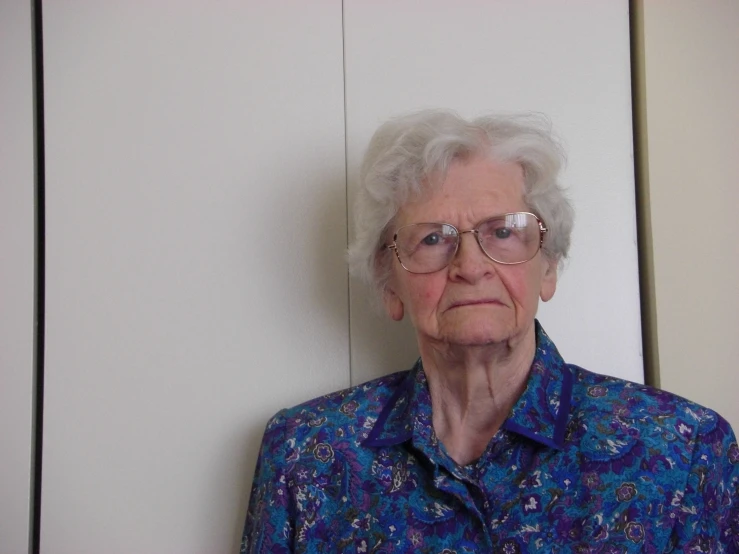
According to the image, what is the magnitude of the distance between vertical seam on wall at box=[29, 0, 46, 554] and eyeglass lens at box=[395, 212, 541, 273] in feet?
2.67

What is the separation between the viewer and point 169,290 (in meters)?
1.35

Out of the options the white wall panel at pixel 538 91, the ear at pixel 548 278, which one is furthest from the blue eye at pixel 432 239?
the white wall panel at pixel 538 91

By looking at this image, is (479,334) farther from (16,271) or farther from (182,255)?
(16,271)

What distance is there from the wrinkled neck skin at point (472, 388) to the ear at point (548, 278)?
0.23 feet

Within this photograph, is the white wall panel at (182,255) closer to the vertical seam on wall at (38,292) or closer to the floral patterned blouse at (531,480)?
the vertical seam on wall at (38,292)

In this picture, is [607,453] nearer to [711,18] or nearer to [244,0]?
[711,18]

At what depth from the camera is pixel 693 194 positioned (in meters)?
1.35

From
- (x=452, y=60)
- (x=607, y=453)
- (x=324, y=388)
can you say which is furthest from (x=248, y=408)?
(x=452, y=60)

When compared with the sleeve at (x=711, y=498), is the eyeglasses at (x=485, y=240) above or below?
above

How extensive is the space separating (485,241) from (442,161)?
160 mm

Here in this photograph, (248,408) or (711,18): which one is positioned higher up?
(711,18)

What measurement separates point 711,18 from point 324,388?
115cm

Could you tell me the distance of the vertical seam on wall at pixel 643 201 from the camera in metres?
1.35

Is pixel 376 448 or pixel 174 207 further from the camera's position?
pixel 174 207
